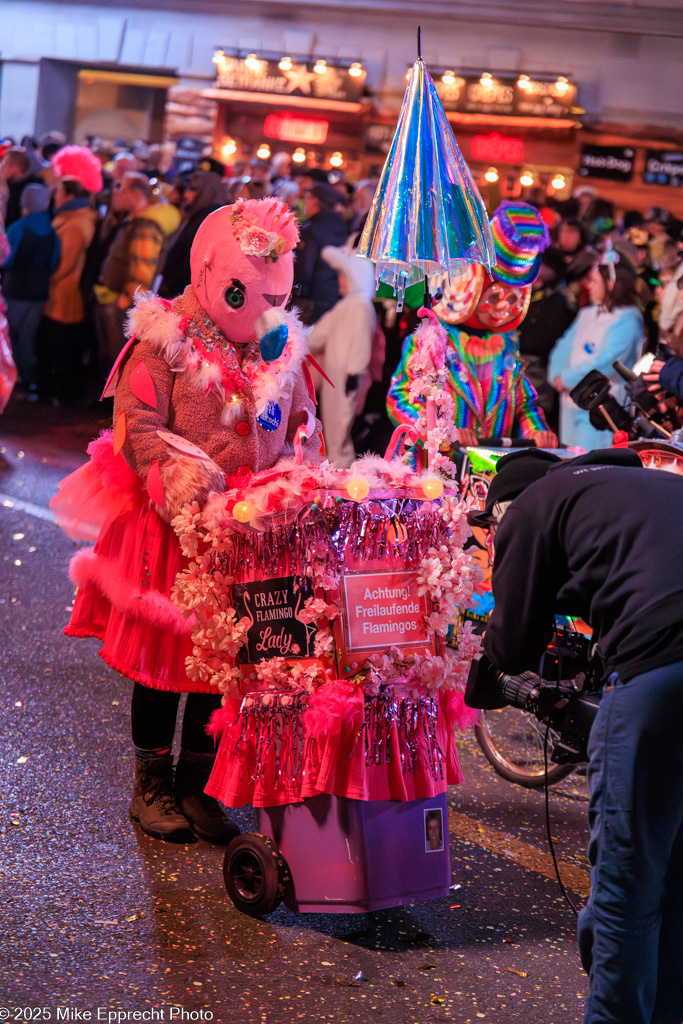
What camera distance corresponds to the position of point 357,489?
3311 mm

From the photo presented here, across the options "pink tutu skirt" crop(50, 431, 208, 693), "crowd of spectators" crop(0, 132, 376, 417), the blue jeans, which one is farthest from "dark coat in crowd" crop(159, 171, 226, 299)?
the blue jeans

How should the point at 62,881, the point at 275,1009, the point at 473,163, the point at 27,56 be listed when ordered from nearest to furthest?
the point at 275,1009 → the point at 62,881 → the point at 473,163 → the point at 27,56

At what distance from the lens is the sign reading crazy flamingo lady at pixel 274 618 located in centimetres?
337

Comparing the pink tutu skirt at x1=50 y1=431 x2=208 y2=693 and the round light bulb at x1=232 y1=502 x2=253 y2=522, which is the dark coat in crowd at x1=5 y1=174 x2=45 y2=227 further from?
the round light bulb at x1=232 y1=502 x2=253 y2=522

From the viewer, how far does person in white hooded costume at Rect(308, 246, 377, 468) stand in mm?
8523

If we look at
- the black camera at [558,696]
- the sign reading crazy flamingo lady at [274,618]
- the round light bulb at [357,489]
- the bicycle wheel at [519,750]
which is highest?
the round light bulb at [357,489]

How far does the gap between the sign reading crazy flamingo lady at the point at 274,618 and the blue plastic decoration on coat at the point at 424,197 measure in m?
0.95

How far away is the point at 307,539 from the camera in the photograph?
335cm

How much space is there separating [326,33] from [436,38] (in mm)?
1740

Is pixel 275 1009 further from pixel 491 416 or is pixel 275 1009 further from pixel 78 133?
pixel 78 133

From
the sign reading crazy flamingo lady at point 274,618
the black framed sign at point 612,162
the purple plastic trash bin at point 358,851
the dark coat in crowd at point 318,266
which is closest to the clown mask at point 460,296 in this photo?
the sign reading crazy flamingo lady at point 274,618

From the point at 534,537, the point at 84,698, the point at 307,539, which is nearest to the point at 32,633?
the point at 84,698

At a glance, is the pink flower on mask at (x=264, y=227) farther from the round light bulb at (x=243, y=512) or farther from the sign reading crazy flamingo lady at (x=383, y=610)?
the sign reading crazy flamingo lady at (x=383, y=610)

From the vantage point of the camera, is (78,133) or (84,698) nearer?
(84,698)
